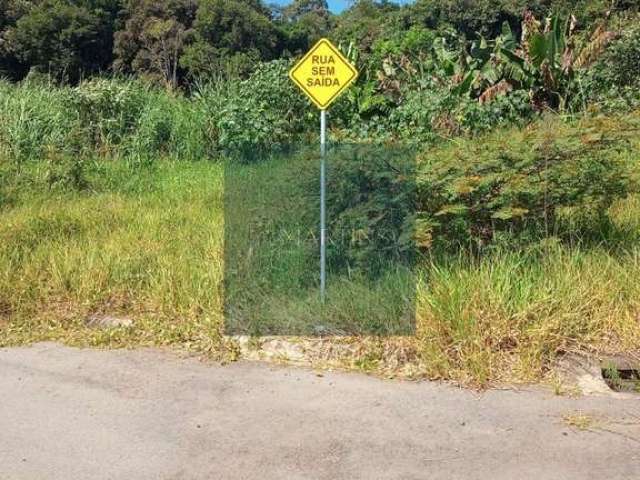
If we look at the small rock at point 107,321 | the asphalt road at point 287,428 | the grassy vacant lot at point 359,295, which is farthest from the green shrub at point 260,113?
the asphalt road at point 287,428

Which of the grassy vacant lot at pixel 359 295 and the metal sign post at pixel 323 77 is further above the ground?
the metal sign post at pixel 323 77

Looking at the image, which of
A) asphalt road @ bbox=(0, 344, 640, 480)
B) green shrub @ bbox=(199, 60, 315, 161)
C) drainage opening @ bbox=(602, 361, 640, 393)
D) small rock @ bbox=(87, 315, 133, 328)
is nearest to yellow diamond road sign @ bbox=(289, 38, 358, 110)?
asphalt road @ bbox=(0, 344, 640, 480)

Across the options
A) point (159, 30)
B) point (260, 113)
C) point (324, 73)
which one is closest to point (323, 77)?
point (324, 73)

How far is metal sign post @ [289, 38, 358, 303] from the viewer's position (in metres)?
5.02

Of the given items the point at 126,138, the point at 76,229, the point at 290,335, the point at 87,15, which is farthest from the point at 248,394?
the point at 87,15

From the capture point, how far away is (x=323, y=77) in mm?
5078

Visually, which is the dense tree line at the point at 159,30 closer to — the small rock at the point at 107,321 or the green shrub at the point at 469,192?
the green shrub at the point at 469,192

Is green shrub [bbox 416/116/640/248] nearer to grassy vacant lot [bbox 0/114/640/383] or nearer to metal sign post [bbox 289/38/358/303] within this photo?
grassy vacant lot [bbox 0/114/640/383]

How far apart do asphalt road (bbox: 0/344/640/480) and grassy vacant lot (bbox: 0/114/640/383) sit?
0.38 meters

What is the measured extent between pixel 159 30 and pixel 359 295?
34932 millimetres

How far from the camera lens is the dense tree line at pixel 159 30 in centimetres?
3359

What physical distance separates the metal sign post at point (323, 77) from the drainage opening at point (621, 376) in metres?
1.96

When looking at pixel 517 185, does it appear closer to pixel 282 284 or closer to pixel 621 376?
pixel 621 376

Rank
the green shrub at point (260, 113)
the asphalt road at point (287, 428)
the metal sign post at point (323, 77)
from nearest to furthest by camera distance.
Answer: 1. the asphalt road at point (287, 428)
2. the metal sign post at point (323, 77)
3. the green shrub at point (260, 113)
